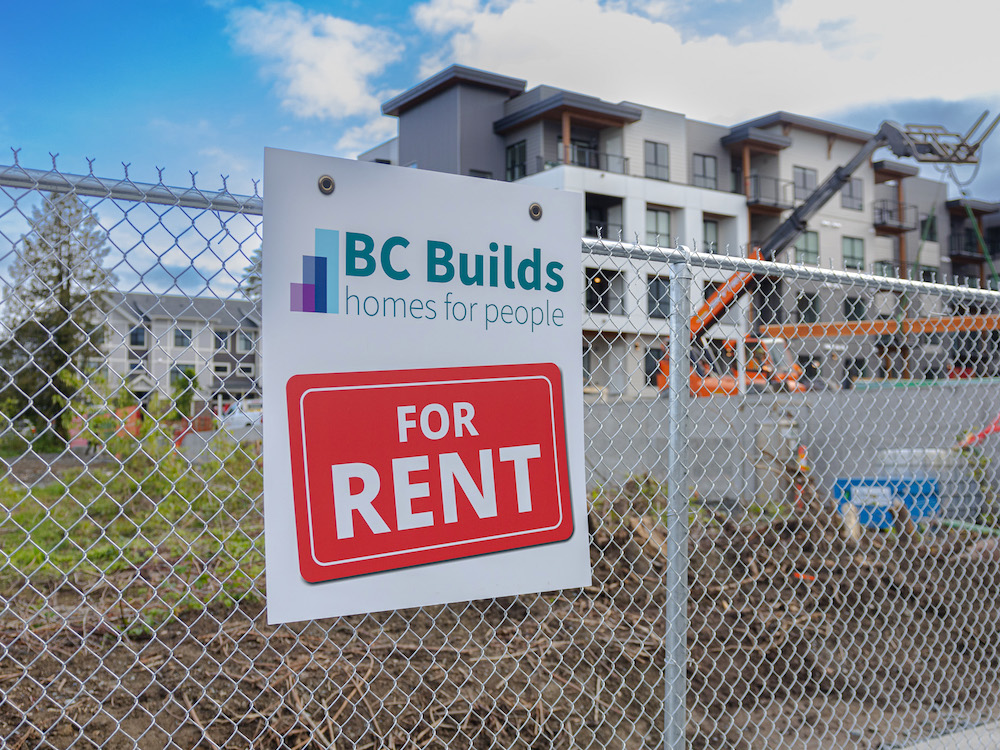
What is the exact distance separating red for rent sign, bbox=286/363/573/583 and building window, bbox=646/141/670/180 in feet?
101

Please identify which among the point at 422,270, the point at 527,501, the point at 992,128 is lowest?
the point at 527,501

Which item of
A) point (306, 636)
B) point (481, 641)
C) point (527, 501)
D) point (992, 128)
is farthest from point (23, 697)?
point (992, 128)

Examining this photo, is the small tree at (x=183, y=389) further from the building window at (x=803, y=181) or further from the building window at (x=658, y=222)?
the building window at (x=803, y=181)

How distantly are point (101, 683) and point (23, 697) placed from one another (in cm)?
28

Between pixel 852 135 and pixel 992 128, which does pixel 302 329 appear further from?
A: pixel 852 135

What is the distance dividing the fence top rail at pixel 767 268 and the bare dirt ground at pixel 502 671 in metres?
1.20

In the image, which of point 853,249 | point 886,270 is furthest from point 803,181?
point 886,270

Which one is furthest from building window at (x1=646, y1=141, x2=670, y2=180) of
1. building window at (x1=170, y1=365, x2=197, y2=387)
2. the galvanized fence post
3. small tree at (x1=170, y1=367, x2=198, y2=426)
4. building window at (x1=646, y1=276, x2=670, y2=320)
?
the galvanized fence post

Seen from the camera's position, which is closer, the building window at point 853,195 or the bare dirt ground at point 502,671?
the bare dirt ground at point 502,671

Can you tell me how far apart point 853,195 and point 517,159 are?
1866 centimetres

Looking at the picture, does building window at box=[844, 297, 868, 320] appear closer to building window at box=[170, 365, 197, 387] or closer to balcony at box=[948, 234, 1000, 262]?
building window at box=[170, 365, 197, 387]

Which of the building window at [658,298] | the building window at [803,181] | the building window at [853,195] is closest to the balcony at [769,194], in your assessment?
the building window at [803,181]

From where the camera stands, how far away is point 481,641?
380cm

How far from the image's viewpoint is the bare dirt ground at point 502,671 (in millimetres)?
2917
